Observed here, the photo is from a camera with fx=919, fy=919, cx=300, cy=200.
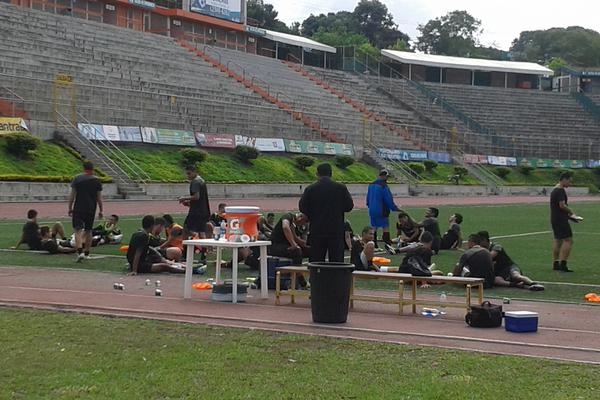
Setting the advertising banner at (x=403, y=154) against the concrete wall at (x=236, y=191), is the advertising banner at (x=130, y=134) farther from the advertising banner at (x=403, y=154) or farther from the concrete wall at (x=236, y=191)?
the advertising banner at (x=403, y=154)

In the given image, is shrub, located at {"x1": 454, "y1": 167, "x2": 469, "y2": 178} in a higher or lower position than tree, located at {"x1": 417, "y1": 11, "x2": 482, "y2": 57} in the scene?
lower

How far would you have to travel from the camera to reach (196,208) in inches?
729

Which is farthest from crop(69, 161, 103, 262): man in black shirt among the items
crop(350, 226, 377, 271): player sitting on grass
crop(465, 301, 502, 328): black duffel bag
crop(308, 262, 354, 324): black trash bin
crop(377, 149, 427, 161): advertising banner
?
crop(377, 149, 427, 161): advertising banner

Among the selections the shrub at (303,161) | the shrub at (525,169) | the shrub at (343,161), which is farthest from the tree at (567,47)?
the shrub at (303,161)

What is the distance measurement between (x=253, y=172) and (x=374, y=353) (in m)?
42.0

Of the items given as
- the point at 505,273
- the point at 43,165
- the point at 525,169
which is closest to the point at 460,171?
the point at 525,169

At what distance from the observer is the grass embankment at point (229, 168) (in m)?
45.1

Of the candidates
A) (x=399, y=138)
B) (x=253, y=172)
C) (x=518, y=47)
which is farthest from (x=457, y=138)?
(x=518, y=47)

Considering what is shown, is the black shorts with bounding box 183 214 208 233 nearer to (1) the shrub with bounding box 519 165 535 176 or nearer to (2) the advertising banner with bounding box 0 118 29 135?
(2) the advertising banner with bounding box 0 118 29 135

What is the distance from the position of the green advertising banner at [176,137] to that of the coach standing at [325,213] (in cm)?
3635

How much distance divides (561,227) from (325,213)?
23.1 ft

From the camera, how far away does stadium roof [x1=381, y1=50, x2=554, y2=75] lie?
311 feet

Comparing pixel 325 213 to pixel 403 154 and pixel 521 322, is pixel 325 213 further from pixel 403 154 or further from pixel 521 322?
pixel 403 154

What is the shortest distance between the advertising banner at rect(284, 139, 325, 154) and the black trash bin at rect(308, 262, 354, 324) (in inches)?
1817
